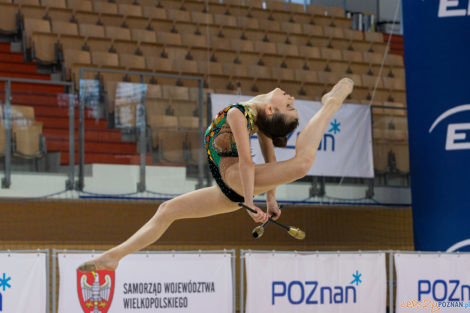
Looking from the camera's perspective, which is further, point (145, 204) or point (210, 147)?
point (145, 204)

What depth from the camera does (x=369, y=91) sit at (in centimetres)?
1130

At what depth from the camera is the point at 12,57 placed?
1052cm

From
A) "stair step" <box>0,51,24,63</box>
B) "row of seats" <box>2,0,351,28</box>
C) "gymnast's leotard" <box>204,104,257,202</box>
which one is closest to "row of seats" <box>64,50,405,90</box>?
"stair step" <box>0,51,24,63</box>

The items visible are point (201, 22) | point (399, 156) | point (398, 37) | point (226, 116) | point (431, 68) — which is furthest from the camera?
point (398, 37)

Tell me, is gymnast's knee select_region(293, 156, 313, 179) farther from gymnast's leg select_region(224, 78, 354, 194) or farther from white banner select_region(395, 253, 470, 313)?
white banner select_region(395, 253, 470, 313)

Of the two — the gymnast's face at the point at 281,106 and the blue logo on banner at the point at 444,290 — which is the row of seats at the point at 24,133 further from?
the gymnast's face at the point at 281,106

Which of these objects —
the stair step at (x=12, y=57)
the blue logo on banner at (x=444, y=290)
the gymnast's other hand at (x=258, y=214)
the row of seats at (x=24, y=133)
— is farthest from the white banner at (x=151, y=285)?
the stair step at (x=12, y=57)

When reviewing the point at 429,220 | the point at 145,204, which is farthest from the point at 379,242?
the point at 145,204

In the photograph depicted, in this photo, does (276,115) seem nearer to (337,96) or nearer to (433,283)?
(337,96)

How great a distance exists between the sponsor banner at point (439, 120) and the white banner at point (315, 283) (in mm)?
1728

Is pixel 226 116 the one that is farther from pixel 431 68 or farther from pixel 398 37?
pixel 398 37

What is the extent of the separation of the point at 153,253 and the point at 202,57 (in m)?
5.02

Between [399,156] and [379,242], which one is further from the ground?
[399,156]

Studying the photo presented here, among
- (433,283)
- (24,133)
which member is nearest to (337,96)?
(433,283)
